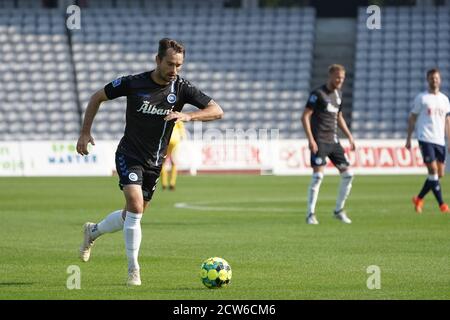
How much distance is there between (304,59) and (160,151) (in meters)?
34.0

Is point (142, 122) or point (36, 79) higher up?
point (142, 122)

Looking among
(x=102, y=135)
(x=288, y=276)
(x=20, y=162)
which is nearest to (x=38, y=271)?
(x=288, y=276)

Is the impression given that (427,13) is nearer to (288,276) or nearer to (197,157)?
(197,157)

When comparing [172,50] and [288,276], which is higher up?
[172,50]

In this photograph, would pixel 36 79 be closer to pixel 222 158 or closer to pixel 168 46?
pixel 222 158

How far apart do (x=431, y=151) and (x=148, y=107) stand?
1010 centimetres

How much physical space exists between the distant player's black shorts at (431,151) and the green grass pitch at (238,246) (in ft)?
3.19

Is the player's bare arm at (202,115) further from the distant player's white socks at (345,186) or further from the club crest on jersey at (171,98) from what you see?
the distant player's white socks at (345,186)

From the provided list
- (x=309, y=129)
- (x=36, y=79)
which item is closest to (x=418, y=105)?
(x=309, y=129)

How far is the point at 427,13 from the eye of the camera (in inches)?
1767

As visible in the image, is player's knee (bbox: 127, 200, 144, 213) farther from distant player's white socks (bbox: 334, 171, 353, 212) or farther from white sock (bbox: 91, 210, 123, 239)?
distant player's white socks (bbox: 334, 171, 353, 212)

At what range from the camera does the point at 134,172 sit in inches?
415

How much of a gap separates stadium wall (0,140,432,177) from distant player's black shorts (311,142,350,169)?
17.0 metres

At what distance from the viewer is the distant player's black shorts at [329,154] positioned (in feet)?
59.0
